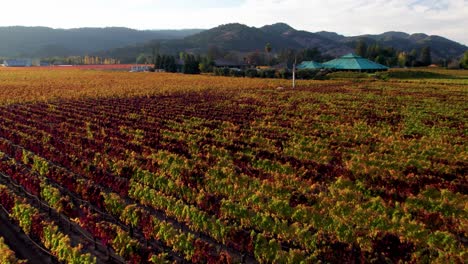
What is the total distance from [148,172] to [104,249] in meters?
4.12

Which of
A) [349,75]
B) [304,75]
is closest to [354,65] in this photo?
[349,75]

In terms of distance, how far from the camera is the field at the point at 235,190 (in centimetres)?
885

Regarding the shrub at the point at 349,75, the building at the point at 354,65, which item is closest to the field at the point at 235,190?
the shrub at the point at 349,75

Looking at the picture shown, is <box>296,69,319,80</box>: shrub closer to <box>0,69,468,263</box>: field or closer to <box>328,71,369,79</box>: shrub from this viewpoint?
<box>328,71,369,79</box>: shrub

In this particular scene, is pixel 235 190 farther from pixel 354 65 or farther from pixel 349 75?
pixel 354 65

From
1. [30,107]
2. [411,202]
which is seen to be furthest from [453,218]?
[30,107]

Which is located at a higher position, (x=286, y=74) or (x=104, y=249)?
(x=286, y=74)

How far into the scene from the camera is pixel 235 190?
12.2 m

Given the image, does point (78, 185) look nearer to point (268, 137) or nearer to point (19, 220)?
point (19, 220)

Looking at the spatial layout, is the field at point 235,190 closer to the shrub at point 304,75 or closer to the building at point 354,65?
the shrub at point 304,75

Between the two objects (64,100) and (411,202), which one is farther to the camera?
(64,100)

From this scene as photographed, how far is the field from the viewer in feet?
29.0

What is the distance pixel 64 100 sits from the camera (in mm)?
36812

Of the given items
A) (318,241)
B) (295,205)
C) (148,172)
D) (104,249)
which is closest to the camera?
(318,241)
